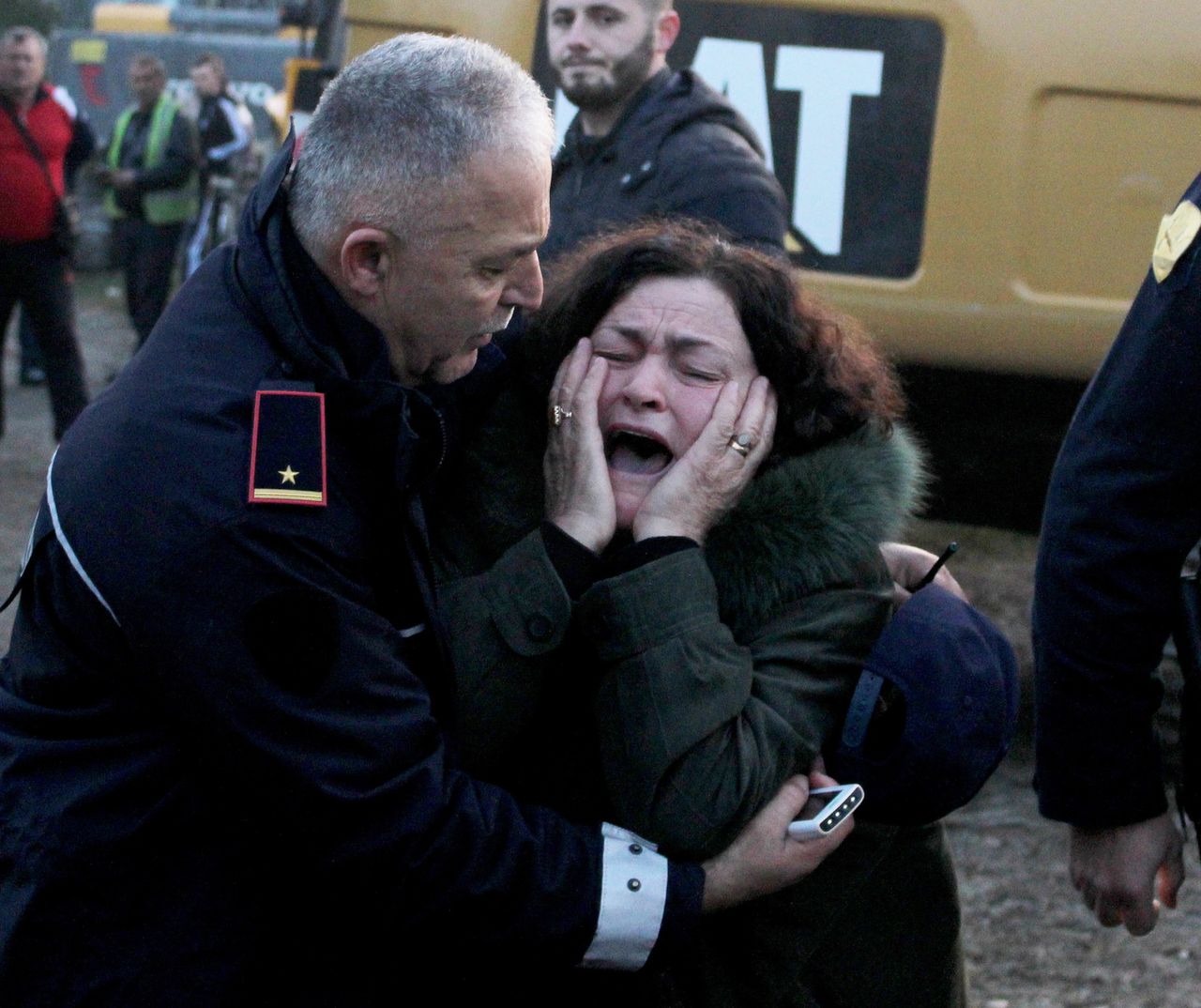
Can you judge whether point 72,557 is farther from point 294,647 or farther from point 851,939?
point 851,939

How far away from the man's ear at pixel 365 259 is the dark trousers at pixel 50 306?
5.76 m

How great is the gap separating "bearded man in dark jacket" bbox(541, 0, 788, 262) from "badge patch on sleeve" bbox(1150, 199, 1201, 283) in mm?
1551

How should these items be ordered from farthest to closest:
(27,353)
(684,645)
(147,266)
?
(27,353) < (147,266) < (684,645)

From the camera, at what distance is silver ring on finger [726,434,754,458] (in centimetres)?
200

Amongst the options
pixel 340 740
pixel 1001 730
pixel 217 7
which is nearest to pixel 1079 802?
pixel 1001 730

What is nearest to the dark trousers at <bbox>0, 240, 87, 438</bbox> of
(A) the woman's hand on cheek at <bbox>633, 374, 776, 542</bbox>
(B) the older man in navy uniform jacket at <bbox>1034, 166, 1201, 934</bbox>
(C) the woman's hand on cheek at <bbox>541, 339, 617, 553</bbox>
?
(C) the woman's hand on cheek at <bbox>541, 339, 617, 553</bbox>

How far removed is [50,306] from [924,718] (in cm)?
609

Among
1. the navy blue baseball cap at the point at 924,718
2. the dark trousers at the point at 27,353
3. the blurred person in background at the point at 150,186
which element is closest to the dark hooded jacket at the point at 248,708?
the navy blue baseball cap at the point at 924,718

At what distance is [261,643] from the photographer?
1.56 m

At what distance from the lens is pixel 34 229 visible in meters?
7.00

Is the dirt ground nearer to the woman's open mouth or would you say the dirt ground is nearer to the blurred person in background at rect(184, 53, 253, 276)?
the woman's open mouth

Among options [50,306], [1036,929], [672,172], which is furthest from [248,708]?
[50,306]

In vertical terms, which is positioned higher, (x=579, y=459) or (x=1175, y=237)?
(x=1175, y=237)

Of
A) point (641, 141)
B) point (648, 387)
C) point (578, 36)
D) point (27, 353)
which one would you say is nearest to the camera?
point (648, 387)
